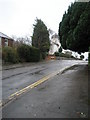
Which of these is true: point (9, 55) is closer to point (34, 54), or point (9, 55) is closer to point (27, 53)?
point (27, 53)

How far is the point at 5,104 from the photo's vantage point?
767cm

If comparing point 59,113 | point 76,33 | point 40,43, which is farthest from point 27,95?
point 40,43

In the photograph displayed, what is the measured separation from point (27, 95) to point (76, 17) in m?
18.1

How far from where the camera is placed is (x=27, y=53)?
3850 cm

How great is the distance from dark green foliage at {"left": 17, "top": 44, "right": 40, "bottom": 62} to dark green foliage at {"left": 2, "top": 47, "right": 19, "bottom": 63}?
3.14m

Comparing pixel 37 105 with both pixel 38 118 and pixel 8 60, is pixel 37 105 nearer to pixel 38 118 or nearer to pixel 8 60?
pixel 38 118

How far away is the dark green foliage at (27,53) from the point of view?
37.0 m

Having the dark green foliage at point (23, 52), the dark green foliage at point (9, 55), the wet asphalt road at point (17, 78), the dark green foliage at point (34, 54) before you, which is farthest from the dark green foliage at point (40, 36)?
the wet asphalt road at point (17, 78)

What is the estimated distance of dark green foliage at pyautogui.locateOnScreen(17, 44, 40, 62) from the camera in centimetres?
3697

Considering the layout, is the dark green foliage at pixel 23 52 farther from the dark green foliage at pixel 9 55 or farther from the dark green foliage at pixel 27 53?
the dark green foliage at pixel 9 55

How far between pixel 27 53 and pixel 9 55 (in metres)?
6.85

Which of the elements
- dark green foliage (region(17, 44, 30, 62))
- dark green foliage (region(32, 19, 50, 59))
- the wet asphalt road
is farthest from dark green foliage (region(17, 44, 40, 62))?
the wet asphalt road

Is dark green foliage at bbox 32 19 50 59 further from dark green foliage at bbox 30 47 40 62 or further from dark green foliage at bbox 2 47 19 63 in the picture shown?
dark green foliage at bbox 2 47 19 63

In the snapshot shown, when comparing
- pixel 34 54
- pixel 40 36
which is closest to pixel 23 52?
pixel 34 54
